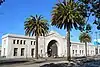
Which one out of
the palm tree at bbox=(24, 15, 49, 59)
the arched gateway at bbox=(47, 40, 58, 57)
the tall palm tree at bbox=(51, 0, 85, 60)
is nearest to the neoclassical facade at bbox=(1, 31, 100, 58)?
the arched gateway at bbox=(47, 40, 58, 57)

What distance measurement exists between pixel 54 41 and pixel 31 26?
Result: 37933 mm

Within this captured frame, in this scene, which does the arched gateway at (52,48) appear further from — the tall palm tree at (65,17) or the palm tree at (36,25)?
the tall palm tree at (65,17)

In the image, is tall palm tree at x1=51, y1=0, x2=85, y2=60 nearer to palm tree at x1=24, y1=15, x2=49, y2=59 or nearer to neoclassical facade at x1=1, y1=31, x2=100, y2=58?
palm tree at x1=24, y1=15, x2=49, y2=59

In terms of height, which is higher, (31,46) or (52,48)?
(31,46)

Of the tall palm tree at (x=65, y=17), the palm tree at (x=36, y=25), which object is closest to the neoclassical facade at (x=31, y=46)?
the palm tree at (x=36, y=25)

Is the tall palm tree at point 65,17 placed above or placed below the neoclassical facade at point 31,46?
above

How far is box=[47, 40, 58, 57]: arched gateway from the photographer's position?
9294 cm

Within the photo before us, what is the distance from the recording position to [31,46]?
277 feet

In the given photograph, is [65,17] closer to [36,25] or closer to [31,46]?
[36,25]

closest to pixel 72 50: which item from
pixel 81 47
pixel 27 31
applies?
pixel 81 47

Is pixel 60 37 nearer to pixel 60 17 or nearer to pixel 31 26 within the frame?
pixel 31 26

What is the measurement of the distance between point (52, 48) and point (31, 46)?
1428cm

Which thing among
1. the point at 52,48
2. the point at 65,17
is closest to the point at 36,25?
the point at 65,17

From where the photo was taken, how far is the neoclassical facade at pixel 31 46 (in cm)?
7716
